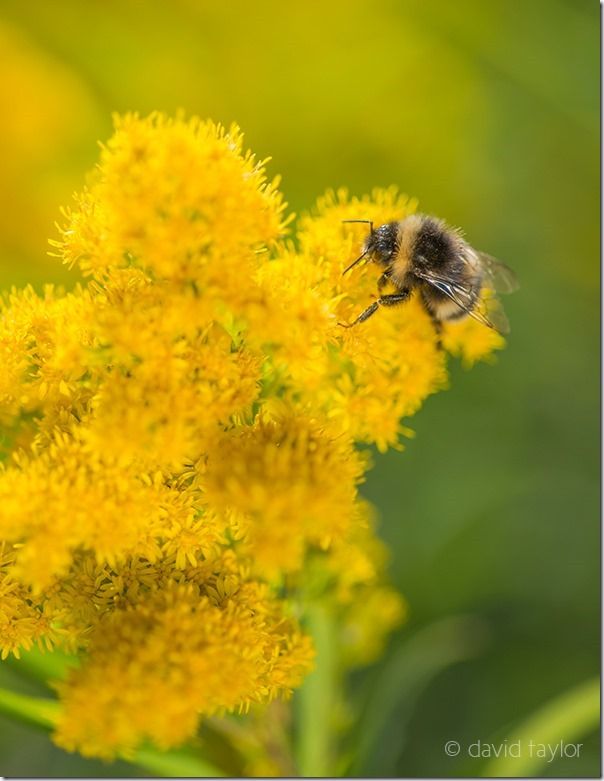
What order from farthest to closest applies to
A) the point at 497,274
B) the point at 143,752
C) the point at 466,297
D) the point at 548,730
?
the point at 497,274, the point at 548,730, the point at 466,297, the point at 143,752

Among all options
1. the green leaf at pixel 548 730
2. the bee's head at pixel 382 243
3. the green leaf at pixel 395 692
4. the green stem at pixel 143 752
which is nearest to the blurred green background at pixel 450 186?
the green leaf at pixel 395 692

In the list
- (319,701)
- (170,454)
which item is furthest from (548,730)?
(170,454)

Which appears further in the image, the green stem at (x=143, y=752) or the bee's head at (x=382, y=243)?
the bee's head at (x=382, y=243)

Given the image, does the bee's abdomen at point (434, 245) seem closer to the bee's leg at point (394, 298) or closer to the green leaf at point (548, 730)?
the bee's leg at point (394, 298)

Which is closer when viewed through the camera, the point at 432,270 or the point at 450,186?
the point at 432,270

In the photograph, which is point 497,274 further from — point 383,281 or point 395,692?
point 395,692

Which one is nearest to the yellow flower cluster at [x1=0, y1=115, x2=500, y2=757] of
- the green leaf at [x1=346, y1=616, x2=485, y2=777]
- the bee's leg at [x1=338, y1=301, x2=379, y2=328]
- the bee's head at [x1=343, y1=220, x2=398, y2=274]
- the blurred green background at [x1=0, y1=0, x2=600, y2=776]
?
the bee's leg at [x1=338, y1=301, x2=379, y2=328]

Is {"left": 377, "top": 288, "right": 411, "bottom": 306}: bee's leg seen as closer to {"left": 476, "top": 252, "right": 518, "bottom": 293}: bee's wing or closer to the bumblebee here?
the bumblebee
